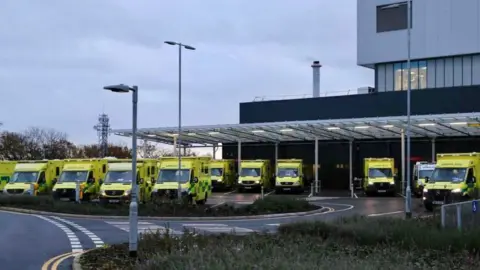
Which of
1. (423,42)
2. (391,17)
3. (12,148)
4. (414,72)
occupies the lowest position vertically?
(12,148)

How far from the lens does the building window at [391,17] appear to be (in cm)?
6162

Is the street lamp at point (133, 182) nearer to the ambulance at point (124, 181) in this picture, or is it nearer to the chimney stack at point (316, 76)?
the ambulance at point (124, 181)

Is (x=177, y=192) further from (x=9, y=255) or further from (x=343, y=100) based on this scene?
(x=343, y=100)

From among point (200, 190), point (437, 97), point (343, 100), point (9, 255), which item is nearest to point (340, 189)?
point (343, 100)

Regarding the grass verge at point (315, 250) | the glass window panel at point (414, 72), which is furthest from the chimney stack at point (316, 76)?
the grass verge at point (315, 250)

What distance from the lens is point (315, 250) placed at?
484 inches

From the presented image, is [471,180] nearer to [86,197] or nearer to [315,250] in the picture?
[86,197]

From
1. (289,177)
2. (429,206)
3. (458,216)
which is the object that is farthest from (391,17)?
(458,216)

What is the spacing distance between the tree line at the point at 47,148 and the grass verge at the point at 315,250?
70.7m

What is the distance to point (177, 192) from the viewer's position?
3491 centimetres

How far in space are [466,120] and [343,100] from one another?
2063 centimetres

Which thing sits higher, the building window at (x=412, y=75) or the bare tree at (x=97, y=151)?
the building window at (x=412, y=75)

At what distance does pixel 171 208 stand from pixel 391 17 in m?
40.2

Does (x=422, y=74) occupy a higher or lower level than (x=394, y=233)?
higher
